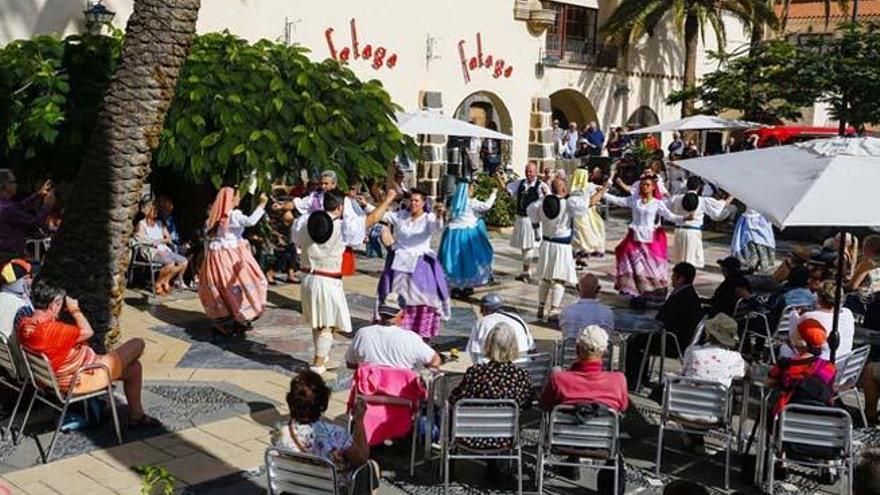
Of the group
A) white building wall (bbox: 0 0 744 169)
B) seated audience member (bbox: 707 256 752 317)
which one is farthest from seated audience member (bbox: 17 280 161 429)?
white building wall (bbox: 0 0 744 169)

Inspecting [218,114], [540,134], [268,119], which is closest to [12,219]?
[218,114]

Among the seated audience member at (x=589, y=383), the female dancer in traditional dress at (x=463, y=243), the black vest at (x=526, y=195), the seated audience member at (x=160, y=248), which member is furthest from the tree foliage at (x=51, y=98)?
the seated audience member at (x=589, y=383)

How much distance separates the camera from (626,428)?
7625 mm

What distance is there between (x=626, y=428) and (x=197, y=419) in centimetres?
339

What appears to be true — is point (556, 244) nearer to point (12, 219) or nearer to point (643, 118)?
point (12, 219)

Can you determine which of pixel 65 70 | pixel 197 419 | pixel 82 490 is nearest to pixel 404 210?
pixel 197 419

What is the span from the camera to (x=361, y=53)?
2111 cm

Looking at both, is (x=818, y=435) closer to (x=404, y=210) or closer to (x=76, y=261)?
(x=404, y=210)

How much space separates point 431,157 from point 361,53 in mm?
3014

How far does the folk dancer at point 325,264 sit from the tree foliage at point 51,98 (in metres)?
4.51

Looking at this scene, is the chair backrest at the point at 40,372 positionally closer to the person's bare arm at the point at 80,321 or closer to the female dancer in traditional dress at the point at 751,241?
the person's bare arm at the point at 80,321

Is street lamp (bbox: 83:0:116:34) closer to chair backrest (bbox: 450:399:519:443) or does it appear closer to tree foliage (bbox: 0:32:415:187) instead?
tree foliage (bbox: 0:32:415:187)

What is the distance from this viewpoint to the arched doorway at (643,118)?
31734 millimetres

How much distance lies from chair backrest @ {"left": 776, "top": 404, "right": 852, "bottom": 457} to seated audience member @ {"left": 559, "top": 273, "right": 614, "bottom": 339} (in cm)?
216
